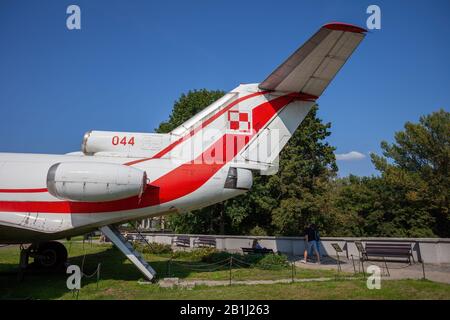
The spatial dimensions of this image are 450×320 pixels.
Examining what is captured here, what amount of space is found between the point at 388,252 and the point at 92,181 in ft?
37.1

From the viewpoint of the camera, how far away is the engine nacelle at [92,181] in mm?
8875

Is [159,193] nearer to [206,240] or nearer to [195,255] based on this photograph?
[195,255]

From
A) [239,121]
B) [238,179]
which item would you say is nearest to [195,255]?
[238,179]

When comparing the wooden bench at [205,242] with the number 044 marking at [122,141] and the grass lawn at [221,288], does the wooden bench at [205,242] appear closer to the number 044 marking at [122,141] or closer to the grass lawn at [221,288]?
the grass lawn at [221,288]

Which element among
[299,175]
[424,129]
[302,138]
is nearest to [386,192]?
[424,129]

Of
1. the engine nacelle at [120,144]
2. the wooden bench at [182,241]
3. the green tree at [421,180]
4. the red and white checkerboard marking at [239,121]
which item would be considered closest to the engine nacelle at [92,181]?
the engine nacelle at [120,144]

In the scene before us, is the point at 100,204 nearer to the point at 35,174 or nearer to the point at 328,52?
the point at 35,174

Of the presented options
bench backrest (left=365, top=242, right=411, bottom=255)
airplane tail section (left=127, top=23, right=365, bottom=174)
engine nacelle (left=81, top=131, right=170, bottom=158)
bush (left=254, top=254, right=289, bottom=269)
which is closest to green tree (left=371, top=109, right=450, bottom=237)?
bench backrest (left=365, top=242, right=411, bottom=255)

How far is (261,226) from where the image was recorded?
28.9 m

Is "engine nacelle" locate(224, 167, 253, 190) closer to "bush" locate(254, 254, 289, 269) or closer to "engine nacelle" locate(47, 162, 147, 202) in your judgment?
"engine nacelle" locate(47, 162, 147, 202)

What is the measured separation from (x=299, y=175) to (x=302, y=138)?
6.01 metres

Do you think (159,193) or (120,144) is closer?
(159,193)

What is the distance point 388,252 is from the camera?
13.6 metres

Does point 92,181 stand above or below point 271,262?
above
